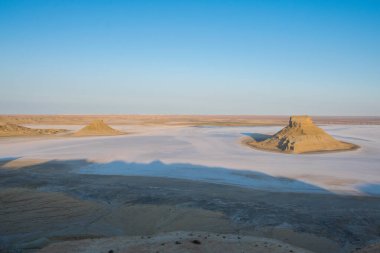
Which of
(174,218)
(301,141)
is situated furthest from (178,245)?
(301,141)

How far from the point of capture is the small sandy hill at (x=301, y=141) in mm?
22859

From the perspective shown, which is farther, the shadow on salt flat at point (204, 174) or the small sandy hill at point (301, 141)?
the small sandy hill at point (301, 141)

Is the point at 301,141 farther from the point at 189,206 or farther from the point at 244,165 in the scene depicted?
the point at 189,206

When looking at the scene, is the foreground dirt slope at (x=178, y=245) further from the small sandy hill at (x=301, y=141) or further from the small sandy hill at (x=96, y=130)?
the small sandy hill at (x=96, y=130)

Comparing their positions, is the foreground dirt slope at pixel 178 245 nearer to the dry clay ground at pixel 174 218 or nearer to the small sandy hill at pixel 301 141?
the dry clay ground at pixel 174 218

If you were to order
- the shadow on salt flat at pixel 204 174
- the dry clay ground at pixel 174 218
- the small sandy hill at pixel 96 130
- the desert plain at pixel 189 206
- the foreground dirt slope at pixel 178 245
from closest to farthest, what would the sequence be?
the foreground dirt slope at pixel 178 245 < the dry clay ground at pixel 174 218 < the desert plain at pixel 189 206 < the shadow on salt flat at pixel 204 174 < the small sandy hill at pixel 96 130

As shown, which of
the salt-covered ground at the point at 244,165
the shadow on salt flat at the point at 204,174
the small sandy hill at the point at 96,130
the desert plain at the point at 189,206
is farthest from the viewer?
the small sandy hill at the point at 96,130

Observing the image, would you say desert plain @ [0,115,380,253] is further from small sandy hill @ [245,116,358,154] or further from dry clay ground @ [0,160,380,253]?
small sandy hill @ [245,116,358,154]

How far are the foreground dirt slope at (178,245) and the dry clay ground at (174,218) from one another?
0.06 ft

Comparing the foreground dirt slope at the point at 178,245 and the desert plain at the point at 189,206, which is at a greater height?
the foreground dirt slope at the point at 178,245

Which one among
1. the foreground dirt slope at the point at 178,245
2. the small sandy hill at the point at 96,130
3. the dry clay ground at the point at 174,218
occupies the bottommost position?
the dry clay ground at the point at 174,218

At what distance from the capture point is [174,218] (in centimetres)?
845

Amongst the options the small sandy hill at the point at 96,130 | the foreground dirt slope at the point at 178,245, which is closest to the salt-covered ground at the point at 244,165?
the foreground dirt slope at the point at 178,245

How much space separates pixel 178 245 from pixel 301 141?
19120 millimetres
